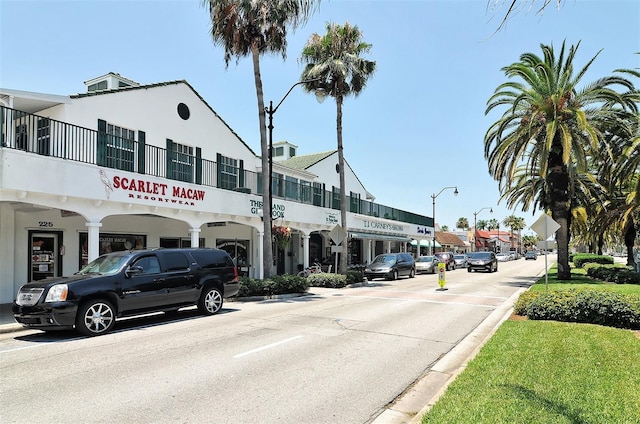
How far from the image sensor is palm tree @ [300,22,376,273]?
79.6 ft

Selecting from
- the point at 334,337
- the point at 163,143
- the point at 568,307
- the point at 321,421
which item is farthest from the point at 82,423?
the point at 163,143

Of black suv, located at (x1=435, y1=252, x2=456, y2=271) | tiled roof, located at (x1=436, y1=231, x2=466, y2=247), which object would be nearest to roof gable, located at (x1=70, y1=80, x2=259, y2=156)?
black suv, located at (x1=435, y1=252, x2=456, y2=271)

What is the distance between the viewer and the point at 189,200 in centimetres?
1755

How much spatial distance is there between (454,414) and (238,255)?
2202cm

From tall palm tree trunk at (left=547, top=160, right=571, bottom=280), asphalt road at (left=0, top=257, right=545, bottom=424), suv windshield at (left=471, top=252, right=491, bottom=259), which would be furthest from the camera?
suv windshield at (left=471, top=252, right=491, bottom=259)

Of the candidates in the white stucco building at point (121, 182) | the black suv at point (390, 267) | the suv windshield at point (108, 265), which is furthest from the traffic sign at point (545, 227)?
the black suv at point (390, 267)

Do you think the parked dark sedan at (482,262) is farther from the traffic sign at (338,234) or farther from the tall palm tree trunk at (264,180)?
the tall palm tree trunk at (264,180)

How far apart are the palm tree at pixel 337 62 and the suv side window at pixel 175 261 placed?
12.8 metres

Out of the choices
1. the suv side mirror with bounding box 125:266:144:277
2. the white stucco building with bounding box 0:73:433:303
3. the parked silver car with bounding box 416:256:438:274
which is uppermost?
Result: the white stucco building with bounding box 0:73:433:303

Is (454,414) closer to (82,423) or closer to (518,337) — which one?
(82,423)

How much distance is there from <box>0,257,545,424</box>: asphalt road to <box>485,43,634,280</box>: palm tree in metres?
13.0

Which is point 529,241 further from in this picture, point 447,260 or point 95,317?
point 95,317

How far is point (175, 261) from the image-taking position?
1202 cm

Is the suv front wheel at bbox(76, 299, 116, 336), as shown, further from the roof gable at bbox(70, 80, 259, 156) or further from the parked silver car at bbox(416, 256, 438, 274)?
the parked silver car at bbox(416, 256, 438, 274)
